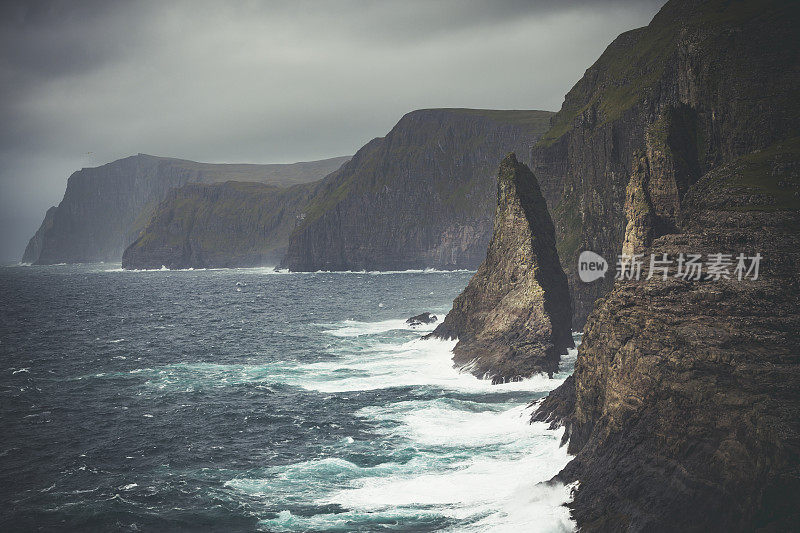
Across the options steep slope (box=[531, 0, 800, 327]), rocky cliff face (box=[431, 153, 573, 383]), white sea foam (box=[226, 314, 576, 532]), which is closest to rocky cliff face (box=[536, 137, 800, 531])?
white sea foam (box=[226, 314, 576, 532])

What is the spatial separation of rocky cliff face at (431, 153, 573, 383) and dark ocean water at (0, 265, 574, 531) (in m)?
2.69

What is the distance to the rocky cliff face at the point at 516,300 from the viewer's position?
58188 mm

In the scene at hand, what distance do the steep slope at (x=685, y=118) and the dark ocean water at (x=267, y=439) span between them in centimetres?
2176

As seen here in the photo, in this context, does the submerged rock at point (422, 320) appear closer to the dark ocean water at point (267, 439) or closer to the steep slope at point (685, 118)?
the dark ocean water at point (267, 439)

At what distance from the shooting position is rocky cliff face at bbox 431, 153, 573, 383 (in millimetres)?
58188

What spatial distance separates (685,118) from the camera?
55.5 meters

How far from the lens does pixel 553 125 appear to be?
130 m

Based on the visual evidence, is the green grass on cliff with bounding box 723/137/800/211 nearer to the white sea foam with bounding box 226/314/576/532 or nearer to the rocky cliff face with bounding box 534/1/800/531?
the rocky cliff face with bounding box 534/1/800/531

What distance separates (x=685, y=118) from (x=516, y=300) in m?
23.0

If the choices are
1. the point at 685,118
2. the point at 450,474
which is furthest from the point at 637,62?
the point at 450,474

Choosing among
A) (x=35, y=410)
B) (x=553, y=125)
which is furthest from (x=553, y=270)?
(x=553, y=125)

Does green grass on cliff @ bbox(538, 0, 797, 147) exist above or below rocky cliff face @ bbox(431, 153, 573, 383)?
above

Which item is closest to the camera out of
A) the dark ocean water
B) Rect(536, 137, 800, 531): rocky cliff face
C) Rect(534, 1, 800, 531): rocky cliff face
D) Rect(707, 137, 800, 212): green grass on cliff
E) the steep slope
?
Rect(536, 137, 800, 531): rocky cliff face

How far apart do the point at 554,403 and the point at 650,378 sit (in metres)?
15.7
